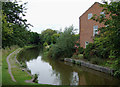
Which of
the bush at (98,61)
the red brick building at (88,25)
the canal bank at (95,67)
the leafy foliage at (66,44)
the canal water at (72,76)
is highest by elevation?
the red brick building at (88,25)

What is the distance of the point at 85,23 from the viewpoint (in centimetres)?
2622

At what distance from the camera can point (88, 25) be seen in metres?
25.4

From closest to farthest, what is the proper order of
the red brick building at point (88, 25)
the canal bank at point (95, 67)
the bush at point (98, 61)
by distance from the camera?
the canal bank at point (95, 67)
the bush at point (98, 61)
the red brick building at point (88, 25)

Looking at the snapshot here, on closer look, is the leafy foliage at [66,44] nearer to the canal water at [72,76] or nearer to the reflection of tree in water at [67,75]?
the canal water at [72,76]

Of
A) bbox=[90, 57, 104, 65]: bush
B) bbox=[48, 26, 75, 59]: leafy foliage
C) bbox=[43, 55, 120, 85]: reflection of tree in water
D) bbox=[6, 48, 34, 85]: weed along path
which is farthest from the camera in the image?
bbox=[48, 26, 75, 59]: leafy foliage

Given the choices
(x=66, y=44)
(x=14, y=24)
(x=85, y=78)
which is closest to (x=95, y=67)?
(x=85, y=78)

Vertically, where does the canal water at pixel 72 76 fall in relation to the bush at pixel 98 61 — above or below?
below

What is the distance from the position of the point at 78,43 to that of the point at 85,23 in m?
4.30

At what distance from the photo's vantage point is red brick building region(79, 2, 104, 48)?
24.1 metres

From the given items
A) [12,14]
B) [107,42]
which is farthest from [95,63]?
[12,14]

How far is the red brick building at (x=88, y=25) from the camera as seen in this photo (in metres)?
24.1

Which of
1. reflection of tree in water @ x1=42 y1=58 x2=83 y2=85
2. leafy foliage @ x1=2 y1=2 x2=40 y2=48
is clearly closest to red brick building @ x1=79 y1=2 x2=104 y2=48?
reflection of tree in water @ x1=42 y1=58 x2=83 y2=85

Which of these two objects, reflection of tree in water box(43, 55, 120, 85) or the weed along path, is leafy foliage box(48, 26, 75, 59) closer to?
reflection of tree in water box(43, 55, 120, 85)

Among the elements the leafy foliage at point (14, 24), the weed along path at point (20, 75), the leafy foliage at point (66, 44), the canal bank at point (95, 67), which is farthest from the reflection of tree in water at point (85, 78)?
the leafy foliage at point (66, 44)
